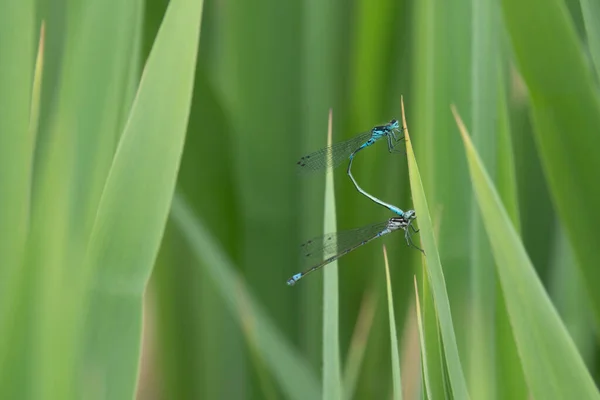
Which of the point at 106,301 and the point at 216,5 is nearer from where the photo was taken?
the point at 106,301

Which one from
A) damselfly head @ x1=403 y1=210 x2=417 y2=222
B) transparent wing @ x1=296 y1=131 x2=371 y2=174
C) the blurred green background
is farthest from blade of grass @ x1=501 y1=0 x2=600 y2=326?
transparent wing @ x1=296 y1=131 x2=371 y2=174

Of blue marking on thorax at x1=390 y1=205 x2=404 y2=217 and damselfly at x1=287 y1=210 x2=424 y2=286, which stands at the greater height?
blue marking on thorax at x1=390 y1=205 x2=404 y2=217

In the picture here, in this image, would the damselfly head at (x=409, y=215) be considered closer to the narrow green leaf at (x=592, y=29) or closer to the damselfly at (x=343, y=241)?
the damselfly at (x=343, y=241)

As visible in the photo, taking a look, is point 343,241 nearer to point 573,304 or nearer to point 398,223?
point 398,223

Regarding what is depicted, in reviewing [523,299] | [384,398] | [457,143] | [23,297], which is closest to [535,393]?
[523,299]

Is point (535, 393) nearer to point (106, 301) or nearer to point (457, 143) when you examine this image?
point (457, 143)

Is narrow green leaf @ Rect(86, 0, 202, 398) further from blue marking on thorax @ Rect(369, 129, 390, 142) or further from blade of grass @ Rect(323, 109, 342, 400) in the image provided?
blue marking on thorax @ Rect(369, 129, 390, 142)

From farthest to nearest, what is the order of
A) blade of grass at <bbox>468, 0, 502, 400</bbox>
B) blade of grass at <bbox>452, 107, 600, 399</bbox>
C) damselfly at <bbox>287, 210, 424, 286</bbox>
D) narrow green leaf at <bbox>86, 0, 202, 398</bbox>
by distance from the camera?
damselfly at <bbox>287, 210, 424, 286</bbox> → blade of grass at <bbox>468, 0, 502, 400</bbox> → narrow green leaf at <bbox>86, 0, 202, 398</bbox> → blade of grass at <bbox>452, 107, 600, 399</bbox>
